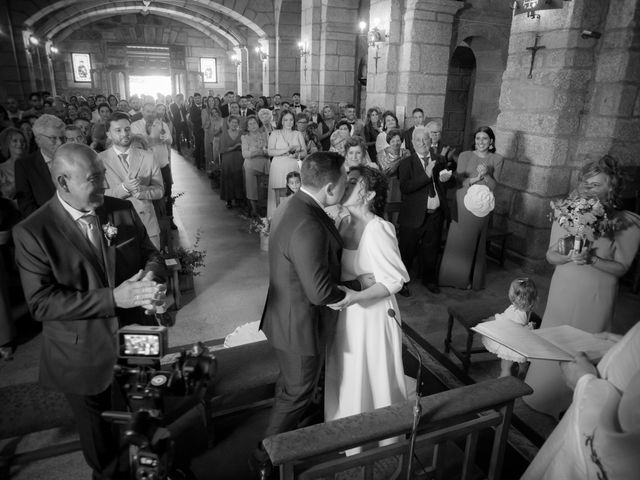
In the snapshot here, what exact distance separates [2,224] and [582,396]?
4308 mm

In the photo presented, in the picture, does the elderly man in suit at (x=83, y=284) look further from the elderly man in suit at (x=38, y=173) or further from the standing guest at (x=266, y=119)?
the standing guest at (x=266, y=119)

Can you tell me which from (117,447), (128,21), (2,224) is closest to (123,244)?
(117,447)

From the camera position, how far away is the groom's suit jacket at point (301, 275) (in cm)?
225

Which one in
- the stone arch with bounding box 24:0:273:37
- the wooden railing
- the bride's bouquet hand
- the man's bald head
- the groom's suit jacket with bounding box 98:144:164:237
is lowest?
the wooden railing

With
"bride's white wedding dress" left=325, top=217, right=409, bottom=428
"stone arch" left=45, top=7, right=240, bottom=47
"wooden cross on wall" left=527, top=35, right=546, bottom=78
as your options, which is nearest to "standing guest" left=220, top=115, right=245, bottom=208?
"wooden cross on wall" left=527, top=35, right=546, bottom=78

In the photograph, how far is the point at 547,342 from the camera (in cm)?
217

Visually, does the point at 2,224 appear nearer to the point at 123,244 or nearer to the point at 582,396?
the point at 123,244

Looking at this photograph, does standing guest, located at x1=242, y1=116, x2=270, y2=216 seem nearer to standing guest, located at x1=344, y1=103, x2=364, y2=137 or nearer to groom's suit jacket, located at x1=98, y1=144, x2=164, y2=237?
standing guest, located at x1=344, y1=103, x2=364, y2=137

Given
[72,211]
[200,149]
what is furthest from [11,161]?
[200,149]

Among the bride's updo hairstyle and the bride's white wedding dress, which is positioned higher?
the bride's updo hairstyle

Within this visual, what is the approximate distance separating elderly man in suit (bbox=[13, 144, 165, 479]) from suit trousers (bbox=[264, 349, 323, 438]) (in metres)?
0.82

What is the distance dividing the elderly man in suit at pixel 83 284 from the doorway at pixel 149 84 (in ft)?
90.8

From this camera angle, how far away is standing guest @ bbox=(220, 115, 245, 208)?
8453 mm

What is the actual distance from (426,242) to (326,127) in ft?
16.2
